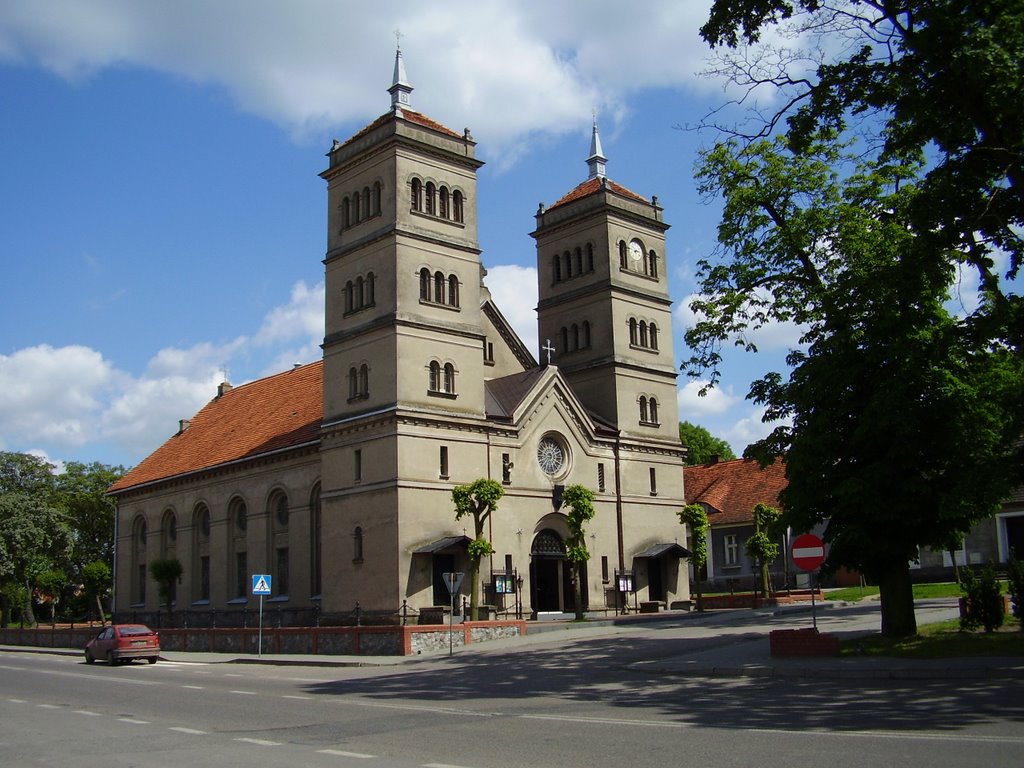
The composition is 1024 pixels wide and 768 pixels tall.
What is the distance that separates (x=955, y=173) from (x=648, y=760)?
523 inches

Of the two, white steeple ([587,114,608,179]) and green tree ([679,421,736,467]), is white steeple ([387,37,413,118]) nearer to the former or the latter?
white steeple ([587,114,608,179])

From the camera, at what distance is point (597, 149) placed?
54.8m

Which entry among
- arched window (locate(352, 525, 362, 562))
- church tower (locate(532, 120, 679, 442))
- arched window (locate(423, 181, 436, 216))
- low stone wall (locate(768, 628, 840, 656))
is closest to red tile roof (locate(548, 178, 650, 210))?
church tower (locate(532, 120, 679, 442))

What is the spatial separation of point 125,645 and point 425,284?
1818 cm

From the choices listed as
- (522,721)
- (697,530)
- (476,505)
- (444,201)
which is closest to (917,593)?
(697,530)

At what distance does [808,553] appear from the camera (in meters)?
23.2

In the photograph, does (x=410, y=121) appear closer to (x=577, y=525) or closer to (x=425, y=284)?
(x=425, y=284)

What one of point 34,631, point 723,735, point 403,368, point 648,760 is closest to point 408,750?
point 648,760

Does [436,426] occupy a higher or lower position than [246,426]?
lower

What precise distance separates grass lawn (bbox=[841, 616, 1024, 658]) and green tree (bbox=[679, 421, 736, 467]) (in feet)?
196

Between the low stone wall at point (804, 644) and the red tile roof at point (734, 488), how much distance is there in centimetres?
3665

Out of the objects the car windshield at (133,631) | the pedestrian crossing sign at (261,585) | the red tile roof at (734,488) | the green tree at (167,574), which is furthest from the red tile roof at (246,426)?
the red tile roof at (734,488)

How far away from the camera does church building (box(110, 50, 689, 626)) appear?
1612 inches

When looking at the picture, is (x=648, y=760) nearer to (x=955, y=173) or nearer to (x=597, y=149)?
(x=955, y=173)
